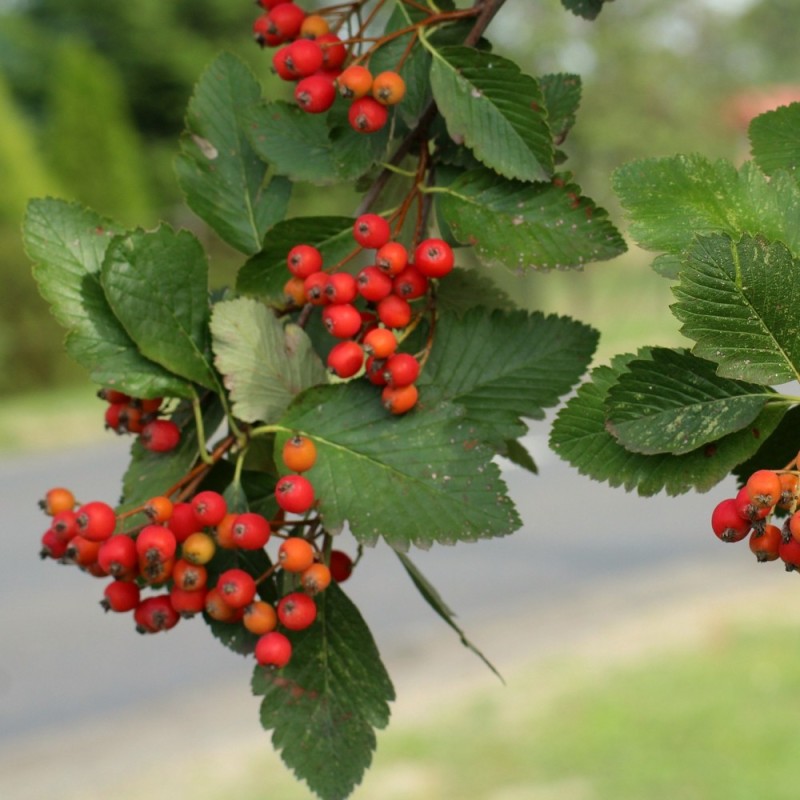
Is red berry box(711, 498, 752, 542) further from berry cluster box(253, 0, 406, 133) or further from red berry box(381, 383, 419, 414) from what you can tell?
berry cluster box(253, 0, 406, 133)

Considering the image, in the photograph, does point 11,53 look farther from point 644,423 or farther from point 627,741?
point 644,423

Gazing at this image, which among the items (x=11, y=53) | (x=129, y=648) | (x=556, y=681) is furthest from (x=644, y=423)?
(x=11, y=53)

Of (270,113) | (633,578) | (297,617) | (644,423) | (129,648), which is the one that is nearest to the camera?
(644,423)

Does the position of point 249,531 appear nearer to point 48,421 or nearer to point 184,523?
point 184,523

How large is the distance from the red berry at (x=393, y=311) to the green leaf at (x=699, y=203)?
0.15m

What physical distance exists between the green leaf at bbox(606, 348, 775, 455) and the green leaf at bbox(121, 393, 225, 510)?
288 millimetres

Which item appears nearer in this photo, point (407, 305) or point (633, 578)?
point (407, 305)

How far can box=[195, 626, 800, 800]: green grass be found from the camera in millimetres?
4000

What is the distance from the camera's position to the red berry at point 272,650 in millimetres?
713

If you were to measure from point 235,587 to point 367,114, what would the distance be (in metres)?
0.29

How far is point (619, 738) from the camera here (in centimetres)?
430

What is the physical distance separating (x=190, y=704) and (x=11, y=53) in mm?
14511

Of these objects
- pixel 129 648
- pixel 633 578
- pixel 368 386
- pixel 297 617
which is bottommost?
pixel 129 648

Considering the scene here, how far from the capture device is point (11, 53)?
17.2 m
